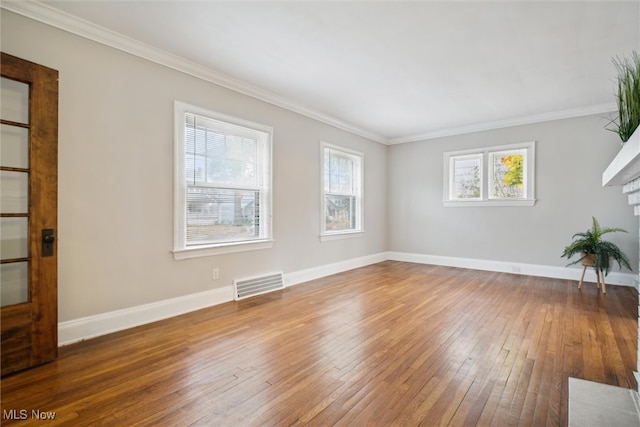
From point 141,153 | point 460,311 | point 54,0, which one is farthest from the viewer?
point 460,311

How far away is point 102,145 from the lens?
2.79m

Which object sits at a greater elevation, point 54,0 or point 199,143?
point 54,0

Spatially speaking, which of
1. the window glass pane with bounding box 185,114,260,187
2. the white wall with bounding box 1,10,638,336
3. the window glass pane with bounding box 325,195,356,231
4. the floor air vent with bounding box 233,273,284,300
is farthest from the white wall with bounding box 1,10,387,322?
the window glass pane with bounding box 325,195,356,231

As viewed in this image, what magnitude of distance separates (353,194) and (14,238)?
485cm

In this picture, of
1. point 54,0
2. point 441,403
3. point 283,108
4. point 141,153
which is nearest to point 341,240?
point 283,108

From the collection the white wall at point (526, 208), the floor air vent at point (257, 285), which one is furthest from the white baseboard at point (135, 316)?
the white wall at point (526, 208)

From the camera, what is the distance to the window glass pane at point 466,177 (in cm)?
586

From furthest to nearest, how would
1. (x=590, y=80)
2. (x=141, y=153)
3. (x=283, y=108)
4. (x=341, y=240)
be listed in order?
(x=341, y=240)
(x=283, y=108)
(x=590, y=80)
(x=141, y=153)

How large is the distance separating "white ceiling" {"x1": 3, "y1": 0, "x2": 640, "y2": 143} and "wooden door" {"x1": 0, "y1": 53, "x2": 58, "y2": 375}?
823mm

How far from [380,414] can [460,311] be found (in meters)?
2.13

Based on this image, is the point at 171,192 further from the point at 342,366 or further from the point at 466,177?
the point at 466,177

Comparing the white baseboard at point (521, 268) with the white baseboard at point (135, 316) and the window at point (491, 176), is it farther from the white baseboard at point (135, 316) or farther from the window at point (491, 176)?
the white baseboard at point (135, 316)

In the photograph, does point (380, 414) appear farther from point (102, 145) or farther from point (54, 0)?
point (54, 0)

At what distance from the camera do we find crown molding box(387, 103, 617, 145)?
15.4ft
